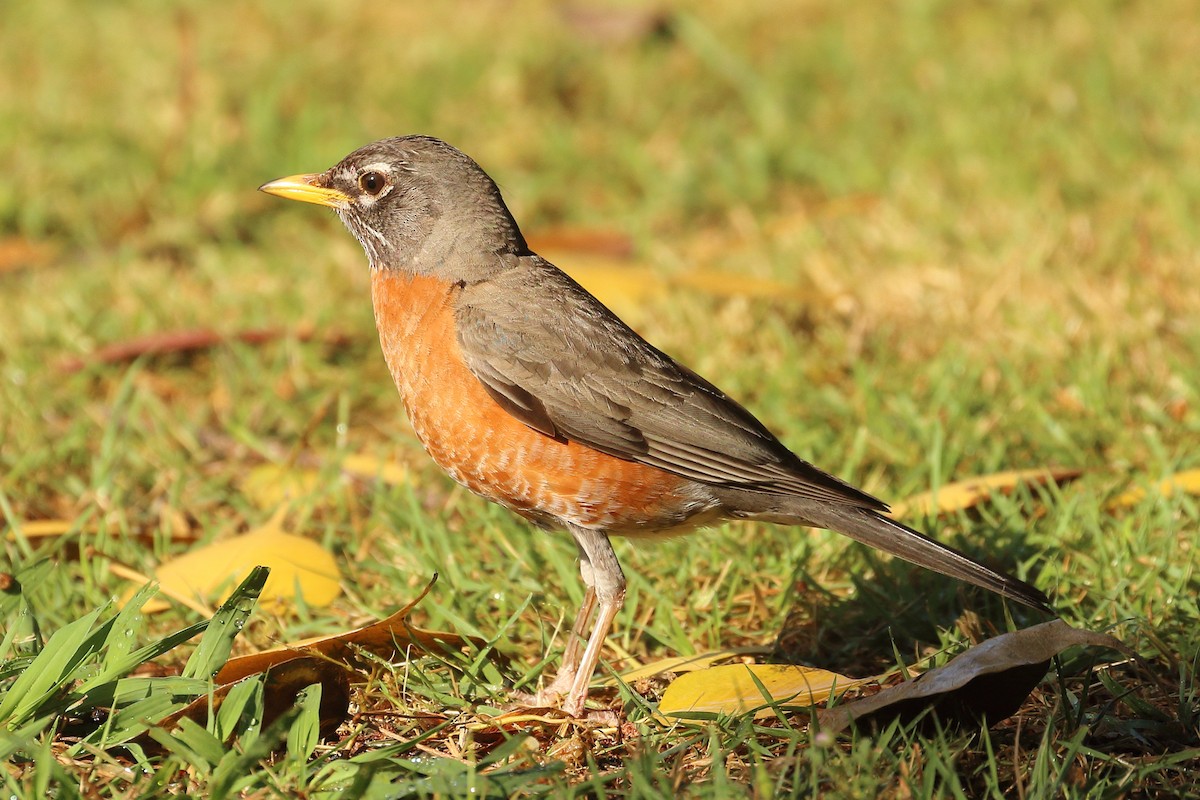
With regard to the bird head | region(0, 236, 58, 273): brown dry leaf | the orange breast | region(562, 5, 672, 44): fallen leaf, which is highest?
region(562, 5, 672, 44): fallen leaf

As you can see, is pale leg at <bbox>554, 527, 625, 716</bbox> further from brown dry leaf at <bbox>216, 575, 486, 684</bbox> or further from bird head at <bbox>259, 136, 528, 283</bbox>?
bird head at <bbox>259, 136, 528, 283</bbox>

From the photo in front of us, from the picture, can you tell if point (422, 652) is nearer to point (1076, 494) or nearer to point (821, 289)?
point (1076, 494)

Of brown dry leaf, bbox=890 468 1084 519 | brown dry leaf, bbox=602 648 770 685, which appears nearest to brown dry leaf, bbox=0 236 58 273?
brown dry leaf, bbox=602 648 770 685

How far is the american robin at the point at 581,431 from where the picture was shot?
14.5 feet

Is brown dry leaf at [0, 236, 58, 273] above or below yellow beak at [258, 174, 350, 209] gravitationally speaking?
below

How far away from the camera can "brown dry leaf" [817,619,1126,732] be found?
3.57m

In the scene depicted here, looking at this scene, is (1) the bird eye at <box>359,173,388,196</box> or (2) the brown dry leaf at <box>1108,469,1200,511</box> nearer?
(2) the brown dry leaf at <box>1108,469,1200,511</box>

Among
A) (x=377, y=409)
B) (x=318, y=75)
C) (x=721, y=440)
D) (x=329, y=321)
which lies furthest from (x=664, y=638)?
(x=318, y=75)

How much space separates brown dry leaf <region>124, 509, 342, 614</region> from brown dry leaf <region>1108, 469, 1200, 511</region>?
9.34 ft

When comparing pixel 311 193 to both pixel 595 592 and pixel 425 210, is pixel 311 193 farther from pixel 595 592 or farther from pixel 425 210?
pixel 595 592

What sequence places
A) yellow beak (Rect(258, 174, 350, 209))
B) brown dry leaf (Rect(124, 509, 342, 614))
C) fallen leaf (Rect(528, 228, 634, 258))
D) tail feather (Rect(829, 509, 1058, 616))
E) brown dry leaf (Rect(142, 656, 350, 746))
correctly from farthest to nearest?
fallen leaf (Rect(528, 228, 634, 258)), yellow beak (Rect(258, 174, 350, 209)), brown dry leaf (Rect(124, 509, 342, 614)), tail feather (Rect(829, 509, 1058, 616)), brown dry leaf (Rect(142, 656, 350, 746))

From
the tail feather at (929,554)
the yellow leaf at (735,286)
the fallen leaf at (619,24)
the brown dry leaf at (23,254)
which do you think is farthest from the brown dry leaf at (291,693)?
the fallen leaf at (619,24)

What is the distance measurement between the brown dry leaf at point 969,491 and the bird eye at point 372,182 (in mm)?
2253

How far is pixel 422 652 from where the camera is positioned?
425cm
